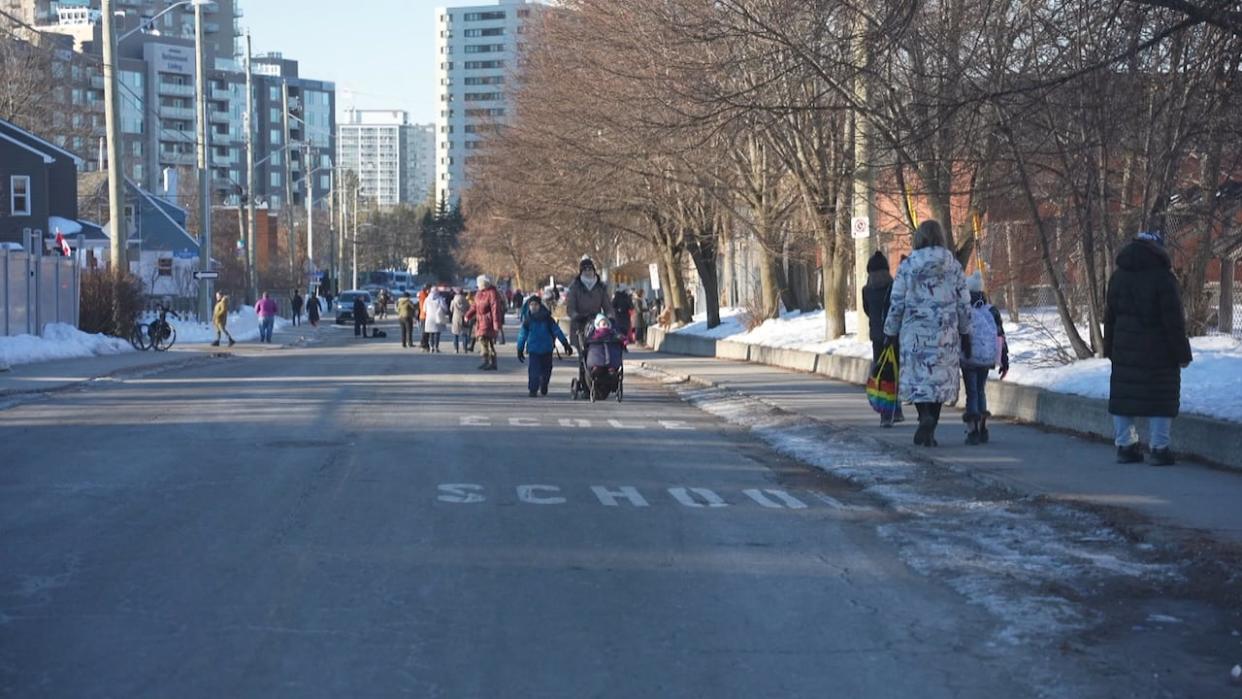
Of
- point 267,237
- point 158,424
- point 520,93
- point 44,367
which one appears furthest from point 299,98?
point 158,424

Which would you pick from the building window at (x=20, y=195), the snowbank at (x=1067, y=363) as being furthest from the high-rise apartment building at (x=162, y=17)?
the snowbank at (x=1067, y=363)

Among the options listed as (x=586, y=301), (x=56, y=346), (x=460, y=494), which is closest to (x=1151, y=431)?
(x=460, y=494)

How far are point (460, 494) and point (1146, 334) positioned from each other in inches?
226

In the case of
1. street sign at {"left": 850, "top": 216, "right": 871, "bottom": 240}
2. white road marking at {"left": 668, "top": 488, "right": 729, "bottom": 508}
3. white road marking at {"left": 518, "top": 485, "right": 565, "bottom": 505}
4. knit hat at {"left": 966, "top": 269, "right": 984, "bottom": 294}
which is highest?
street sign at {"left": 850, "top": 216, "right": 871, "bottom": 240}

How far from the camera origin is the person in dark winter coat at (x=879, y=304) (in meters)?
16.8

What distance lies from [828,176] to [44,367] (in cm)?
1596

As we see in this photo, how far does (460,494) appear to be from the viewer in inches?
451

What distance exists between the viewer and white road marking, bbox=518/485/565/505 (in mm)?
11164

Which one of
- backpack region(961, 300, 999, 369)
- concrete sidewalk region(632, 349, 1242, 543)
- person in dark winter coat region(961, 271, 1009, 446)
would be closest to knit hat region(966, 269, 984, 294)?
person in dark winter coat region(961, 271, 1009, 446)

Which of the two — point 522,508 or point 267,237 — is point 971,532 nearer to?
point 522,508

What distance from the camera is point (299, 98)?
161 metres

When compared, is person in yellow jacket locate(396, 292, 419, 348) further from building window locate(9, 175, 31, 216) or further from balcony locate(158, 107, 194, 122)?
balcony locate(158, 107, 194, 122)

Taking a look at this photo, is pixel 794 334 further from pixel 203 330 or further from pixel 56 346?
pixel 203 330

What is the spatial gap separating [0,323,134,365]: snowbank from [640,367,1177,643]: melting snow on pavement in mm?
21320
